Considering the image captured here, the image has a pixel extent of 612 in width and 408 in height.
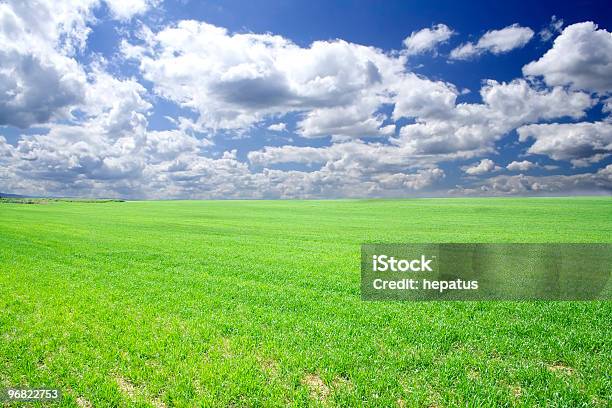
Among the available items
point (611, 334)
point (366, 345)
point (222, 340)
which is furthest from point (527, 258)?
point (222, 340)

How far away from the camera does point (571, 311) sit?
1294 centimetres

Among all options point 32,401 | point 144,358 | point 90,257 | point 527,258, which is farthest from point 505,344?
point 90,257

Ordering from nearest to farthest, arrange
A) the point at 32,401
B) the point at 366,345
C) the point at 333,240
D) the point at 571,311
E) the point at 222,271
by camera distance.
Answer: the point at 32,401 < the point at 366,345 < the point at 571,311 < the point at 222,271 < the point at 333,240

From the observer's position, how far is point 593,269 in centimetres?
2050

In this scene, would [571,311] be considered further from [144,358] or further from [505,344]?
[144,358]

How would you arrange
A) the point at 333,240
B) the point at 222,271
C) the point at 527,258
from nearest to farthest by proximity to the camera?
1. the point at 222,271
2. the point at 527,258
3. the point at 333,240

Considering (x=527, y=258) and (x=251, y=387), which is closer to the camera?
(x=251, y=387)

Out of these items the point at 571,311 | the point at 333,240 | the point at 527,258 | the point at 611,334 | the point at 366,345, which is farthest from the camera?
the point at 333,240

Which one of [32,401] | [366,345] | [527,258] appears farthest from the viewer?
[527,258]

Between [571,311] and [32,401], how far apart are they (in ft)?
51.3

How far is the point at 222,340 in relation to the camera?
34.4 feet

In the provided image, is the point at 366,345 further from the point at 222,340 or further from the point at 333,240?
the point at 333,240

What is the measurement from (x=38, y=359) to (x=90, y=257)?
1618 centimetres

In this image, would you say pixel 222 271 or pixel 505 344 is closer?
pixel 505 344
